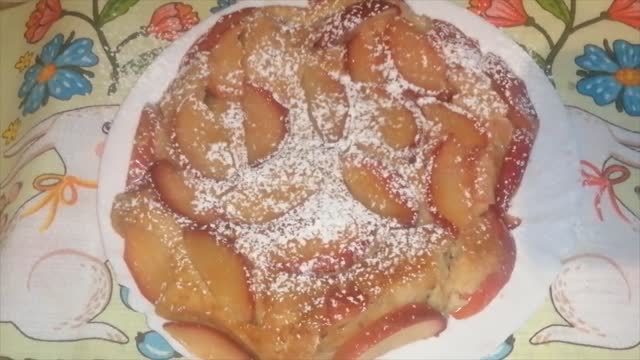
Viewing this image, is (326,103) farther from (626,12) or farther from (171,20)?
(626,12)

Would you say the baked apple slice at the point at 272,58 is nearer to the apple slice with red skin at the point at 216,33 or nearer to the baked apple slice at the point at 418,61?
the apple slice with red skin at the point at 216,33

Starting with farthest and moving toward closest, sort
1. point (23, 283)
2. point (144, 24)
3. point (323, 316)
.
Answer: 1. point (144, 24)
2. point (23, 283)
3. point (323, 316)

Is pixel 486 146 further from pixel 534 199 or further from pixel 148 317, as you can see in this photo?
pixel 148 317

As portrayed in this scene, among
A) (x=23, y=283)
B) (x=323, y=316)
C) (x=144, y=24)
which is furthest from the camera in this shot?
(x=144, y=24)

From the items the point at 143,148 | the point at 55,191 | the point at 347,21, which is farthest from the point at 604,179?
the point at 55,191

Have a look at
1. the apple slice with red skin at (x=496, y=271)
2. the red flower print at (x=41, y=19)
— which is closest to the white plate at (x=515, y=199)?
the apple slice with red skin at (x=496, y=271)

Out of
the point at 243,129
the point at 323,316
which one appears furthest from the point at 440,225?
the point at 243,129

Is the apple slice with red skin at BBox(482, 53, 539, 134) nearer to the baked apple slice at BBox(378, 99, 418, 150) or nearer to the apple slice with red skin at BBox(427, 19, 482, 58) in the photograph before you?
the apple slice with red skin at BBox(427, 19, 482, 58)
